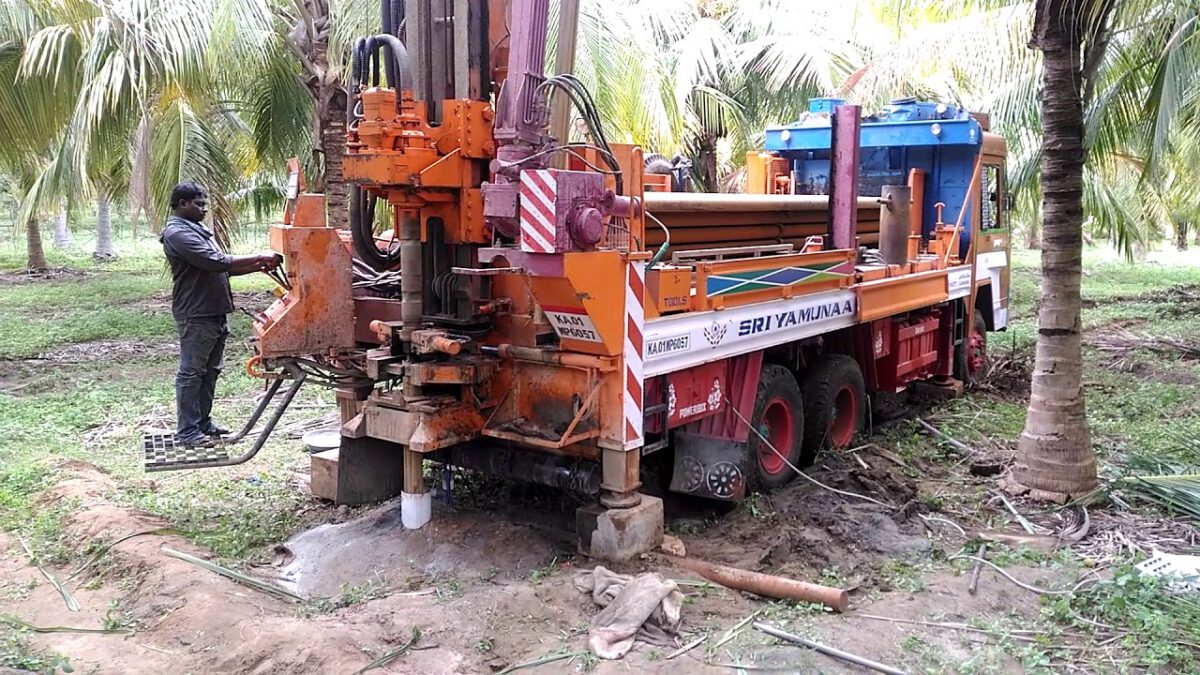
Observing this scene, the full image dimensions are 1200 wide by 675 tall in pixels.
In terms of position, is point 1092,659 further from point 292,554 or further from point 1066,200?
point 292,554

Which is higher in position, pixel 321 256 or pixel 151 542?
pixel 321 256

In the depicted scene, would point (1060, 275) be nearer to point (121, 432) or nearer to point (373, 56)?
point (373, 56)

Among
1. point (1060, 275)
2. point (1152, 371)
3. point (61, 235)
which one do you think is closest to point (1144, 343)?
point (1152, 371)

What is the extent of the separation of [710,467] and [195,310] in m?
3.30

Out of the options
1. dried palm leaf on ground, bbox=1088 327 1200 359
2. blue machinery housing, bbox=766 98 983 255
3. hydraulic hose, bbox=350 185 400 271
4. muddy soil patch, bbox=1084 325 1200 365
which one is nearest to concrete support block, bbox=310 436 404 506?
hydraulic hose, bbox=350 185 400 271

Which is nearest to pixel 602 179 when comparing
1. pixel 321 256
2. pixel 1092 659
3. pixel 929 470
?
pixel 321 256

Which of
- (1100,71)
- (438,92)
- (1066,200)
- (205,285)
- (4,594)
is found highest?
(1100,71)

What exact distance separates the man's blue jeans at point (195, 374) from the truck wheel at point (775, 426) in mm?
3420

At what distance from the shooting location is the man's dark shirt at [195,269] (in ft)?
19.4

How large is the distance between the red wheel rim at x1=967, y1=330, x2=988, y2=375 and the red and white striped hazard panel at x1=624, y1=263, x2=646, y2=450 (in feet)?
18.3

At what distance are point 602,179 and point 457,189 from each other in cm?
84

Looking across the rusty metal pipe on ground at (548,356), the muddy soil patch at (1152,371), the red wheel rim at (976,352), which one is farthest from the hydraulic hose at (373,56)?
the muddy soil patch at (1152,371)

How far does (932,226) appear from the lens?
9422mm

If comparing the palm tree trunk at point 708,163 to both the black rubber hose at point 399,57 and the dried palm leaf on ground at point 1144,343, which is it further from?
the black rubber hose at point 399,57
